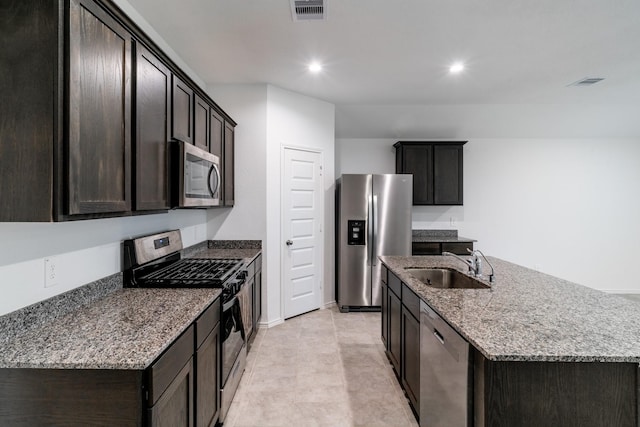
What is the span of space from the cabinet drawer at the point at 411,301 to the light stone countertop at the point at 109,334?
1.24m

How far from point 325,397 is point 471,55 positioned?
125 inches

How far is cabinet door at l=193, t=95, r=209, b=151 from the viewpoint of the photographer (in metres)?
2.40

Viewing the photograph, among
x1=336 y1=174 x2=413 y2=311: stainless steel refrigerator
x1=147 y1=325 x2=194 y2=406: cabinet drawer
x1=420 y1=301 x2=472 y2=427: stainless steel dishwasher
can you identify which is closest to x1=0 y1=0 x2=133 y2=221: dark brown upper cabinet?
x1=147 y1=325 x2=194 y2=406: cabinet drawer

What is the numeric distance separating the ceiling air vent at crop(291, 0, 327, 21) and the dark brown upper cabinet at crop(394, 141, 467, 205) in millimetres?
2922

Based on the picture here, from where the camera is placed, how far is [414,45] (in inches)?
104

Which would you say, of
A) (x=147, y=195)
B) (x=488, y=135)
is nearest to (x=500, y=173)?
(x=488, y=135)

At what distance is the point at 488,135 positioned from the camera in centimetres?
505

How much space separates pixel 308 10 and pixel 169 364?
2295mm

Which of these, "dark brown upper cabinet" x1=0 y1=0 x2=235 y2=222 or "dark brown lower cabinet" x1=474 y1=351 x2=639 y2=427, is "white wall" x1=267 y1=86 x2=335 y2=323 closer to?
"dark brown upper cabinet" x1=0 y1=0 x2=235 y2=222

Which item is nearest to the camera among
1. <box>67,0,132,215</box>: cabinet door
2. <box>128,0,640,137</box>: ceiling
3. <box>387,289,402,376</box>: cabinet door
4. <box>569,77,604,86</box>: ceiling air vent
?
<box>67,0,132,215</box>: cabinet door

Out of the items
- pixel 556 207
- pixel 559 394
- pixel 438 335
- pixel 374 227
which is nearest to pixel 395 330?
pixel 438 335

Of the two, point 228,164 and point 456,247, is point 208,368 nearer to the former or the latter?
point 228,164

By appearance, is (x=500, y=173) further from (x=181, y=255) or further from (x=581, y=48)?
(x=181, y=255)

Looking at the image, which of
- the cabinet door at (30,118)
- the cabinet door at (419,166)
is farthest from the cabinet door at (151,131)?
the cabinet door at (419,166)
